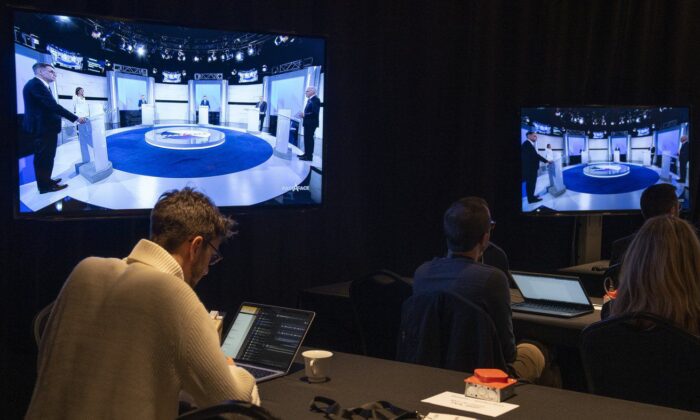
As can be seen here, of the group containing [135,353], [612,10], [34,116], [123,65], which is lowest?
→ [135,353]

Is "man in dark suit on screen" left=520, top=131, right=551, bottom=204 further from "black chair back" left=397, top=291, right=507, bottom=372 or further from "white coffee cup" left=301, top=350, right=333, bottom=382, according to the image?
"white coffee cup" left=301, top=350, right=333, bottom=382

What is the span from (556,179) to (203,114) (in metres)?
2.64

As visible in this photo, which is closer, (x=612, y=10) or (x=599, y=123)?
(x=599, y=123)

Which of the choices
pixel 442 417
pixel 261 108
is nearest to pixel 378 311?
pixel 261 108

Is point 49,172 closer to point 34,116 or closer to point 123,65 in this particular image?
point 34,116

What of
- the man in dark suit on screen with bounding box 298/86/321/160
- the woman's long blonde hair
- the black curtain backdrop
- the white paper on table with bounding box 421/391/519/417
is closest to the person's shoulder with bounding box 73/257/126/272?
the white paper on table with bounding box 421/391/519/417

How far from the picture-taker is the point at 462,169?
5.76 metres

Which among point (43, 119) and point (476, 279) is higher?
point (43, 119)

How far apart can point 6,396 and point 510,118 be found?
12.7 ft

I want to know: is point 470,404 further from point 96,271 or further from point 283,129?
point 283,129

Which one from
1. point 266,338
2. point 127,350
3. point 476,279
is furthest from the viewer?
point 476,279

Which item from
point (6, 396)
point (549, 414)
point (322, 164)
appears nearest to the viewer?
point (549, 414)

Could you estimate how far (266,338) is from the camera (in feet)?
9.05

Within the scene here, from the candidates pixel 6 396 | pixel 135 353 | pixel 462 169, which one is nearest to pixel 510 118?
pixel 462 169
